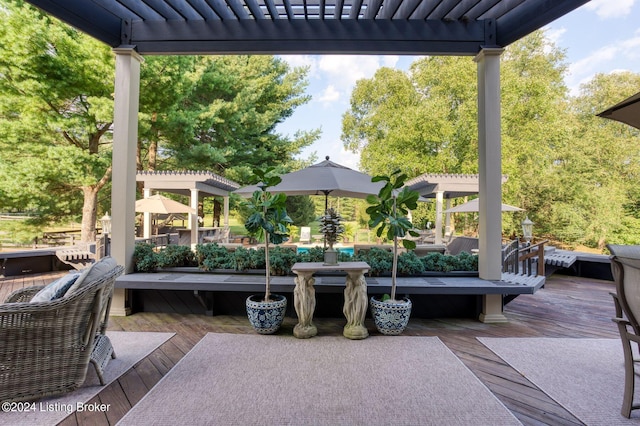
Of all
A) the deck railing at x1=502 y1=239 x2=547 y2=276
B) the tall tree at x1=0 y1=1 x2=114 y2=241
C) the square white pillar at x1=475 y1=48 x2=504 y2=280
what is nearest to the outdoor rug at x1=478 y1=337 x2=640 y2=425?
the square white pillar at x1=475 y1=48 x2=504 y2=280

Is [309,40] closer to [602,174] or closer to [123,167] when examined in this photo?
[123,167]

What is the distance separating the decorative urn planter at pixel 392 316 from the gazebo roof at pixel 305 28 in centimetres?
318

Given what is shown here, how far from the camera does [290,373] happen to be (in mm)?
2471

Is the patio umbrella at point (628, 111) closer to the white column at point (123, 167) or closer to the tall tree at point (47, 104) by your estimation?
the white column at point (123, 167)

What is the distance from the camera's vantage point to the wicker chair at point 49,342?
6.37 ft

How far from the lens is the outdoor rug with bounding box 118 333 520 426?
1922 mm

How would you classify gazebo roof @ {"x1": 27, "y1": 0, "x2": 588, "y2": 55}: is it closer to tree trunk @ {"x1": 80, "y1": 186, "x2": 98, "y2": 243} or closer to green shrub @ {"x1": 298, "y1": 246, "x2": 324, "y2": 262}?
green shrub @ {"x1": 298, "y1": 246, "x2": 324, "y2": 262}

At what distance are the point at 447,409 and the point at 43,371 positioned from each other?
108 inches

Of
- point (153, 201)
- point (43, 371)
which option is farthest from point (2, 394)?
point (153, 201)

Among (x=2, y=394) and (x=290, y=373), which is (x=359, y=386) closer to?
(x=290, y=373)

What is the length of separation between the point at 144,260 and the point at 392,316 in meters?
3.27

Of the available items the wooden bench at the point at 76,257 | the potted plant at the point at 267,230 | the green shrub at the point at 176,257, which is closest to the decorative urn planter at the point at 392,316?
the potted plant at the point at 267,230

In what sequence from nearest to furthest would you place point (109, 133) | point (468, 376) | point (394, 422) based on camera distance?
point (394, 422) → point (468, 376) → point (109, 133)

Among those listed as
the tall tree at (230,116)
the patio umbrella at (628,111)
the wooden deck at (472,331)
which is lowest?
the wooden deck at (472,331)
